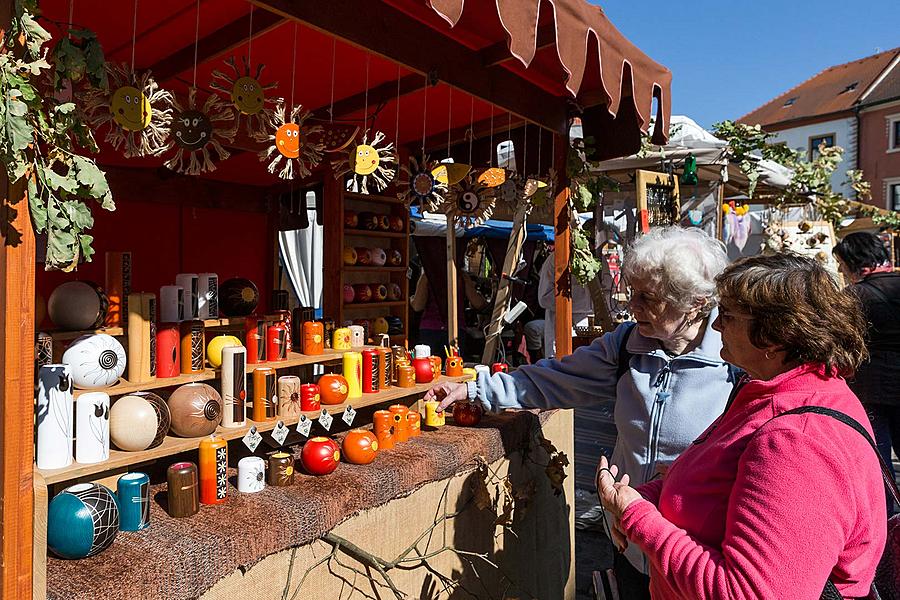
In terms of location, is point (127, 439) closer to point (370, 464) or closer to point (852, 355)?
point (370, 464)

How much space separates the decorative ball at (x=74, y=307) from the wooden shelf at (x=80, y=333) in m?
0.01

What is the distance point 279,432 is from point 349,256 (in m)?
2.61

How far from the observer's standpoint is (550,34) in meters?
2.55

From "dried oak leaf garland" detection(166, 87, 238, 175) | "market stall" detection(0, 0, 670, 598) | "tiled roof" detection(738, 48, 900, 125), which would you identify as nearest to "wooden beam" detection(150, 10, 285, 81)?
"market stall" detection(0, 0, 670, 598)

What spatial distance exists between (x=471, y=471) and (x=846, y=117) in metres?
30.0

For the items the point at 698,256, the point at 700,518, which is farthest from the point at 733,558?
the point at 698,256

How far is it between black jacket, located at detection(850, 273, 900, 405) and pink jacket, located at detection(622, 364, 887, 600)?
9.35 ft

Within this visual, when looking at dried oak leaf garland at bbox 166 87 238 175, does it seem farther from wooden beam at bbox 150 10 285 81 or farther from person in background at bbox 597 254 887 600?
person in background at bbox 597 254 887 600

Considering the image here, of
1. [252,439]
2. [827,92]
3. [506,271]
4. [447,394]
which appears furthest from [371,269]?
[827,92]

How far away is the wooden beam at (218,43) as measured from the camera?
2.45 meters

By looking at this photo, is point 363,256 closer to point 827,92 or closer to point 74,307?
point 74,307

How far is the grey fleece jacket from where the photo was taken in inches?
77.9

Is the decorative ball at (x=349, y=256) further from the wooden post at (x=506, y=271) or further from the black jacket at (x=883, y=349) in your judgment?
the black jacket at (x=883, y=349)

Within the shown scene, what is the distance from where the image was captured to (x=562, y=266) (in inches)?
144
